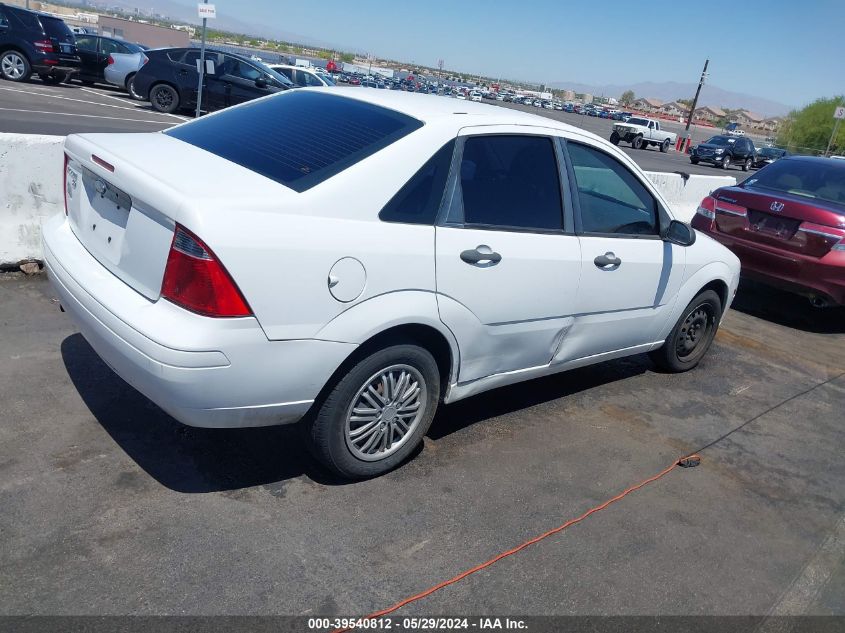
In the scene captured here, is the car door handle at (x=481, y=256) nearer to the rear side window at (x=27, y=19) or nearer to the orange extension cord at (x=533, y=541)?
the orange extension cord at (x=533, y=541)

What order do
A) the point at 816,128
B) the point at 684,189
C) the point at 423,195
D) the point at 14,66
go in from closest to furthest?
the point at 423,195
the point at 684,189
the point at 14,66
the point at 816,128

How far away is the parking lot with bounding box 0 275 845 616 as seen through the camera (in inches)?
114

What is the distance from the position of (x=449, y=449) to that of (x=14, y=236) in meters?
3.82

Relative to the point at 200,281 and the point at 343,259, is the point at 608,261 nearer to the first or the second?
the point at 343,259

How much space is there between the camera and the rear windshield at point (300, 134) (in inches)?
134

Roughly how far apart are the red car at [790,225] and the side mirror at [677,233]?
9.51 ft

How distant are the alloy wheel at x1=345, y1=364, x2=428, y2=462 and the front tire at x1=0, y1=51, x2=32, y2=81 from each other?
1961 centimetres

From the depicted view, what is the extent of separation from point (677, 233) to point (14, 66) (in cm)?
1957

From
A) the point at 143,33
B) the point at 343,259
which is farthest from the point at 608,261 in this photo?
the point at 143,33

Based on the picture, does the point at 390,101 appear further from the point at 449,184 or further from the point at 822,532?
A: the point at 822,532

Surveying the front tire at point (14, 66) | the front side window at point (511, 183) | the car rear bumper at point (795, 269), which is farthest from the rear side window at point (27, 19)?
the front side window at point (511, 183)

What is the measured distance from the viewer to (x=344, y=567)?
305 centimetres

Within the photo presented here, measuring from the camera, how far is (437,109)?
3938mm

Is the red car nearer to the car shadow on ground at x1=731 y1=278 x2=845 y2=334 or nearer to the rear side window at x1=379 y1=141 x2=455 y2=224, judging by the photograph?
the car shadow on ground at x1=731 y1=278 x2=845 y2=334
